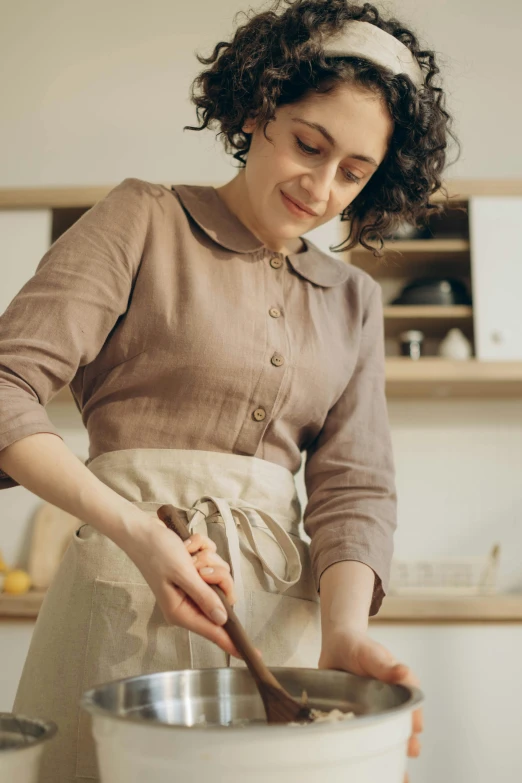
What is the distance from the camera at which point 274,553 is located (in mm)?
938

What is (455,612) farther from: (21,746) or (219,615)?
(21,746)

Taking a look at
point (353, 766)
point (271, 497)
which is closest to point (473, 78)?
point (271, 497)

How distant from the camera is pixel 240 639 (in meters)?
0.65

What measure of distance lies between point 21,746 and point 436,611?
1795 mm

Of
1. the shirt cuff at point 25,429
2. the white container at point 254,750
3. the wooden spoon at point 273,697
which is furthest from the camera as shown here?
the shirt cuff at point 25,429

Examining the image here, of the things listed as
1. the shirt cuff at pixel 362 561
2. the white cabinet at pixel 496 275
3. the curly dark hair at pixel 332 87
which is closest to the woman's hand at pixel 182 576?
the shirt cuff at pixel 362 561

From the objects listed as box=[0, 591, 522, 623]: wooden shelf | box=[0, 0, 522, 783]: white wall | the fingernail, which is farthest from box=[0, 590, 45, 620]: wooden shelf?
the fingernail

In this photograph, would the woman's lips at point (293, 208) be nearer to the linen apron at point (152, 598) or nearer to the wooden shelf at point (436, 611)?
the linen apron at point (152, 598)

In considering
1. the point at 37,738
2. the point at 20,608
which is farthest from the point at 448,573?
the point at 37,738

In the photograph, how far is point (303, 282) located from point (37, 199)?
1697 mm

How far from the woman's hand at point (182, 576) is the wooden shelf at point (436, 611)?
4.99 feet

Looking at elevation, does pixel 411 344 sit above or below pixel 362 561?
above

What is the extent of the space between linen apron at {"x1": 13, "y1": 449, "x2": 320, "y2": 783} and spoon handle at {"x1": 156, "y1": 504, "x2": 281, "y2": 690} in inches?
5.1

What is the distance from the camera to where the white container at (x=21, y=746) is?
0.47 meters
